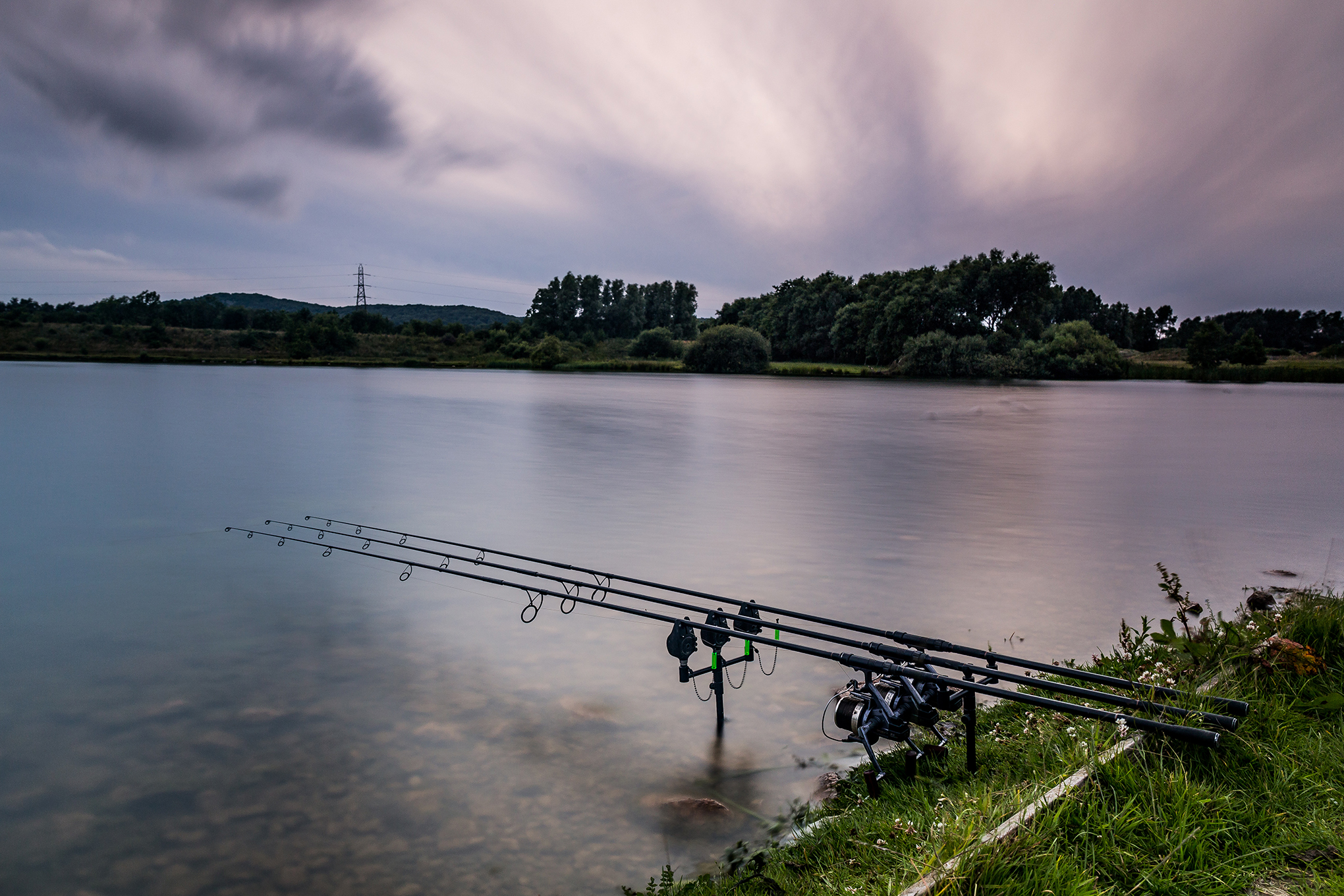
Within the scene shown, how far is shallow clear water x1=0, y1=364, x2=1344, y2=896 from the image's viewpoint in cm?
459

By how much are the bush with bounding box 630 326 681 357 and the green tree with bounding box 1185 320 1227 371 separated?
67822 mm

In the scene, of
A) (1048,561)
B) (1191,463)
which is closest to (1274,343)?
(1191,463)

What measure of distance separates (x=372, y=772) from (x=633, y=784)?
1.83 meters

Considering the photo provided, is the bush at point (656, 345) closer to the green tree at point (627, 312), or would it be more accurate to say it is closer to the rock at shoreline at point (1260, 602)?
the green tree at point (627, 312)

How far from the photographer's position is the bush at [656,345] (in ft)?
388

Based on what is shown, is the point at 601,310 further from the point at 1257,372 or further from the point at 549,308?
the point at 1257,372

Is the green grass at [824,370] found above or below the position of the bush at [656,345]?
below

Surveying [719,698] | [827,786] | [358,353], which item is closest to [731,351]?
[358,353]

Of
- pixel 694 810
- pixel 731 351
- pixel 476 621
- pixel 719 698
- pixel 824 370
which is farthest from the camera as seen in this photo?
pixel 731 351

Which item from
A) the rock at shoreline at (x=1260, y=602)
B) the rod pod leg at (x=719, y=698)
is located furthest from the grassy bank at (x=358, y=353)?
the rod pod leg at (x=719, y=698)

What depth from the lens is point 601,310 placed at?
451 ft

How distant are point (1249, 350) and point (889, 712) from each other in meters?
108

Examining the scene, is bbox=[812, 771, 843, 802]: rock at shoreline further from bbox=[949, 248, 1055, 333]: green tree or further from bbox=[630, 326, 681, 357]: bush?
bbox=[630, 326, 681, 357]: bush

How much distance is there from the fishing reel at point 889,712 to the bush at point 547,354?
113693 millimetres
